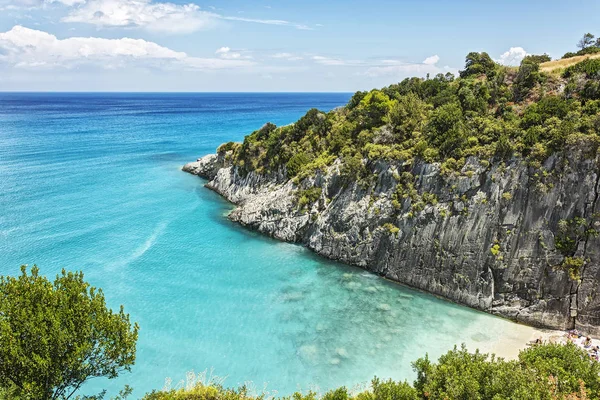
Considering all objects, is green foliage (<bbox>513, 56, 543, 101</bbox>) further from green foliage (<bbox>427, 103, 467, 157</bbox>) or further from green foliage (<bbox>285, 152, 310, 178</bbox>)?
green foliage (<bbox>285, 152, 310, 178</bbox>)

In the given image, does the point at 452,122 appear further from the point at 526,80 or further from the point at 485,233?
the point at 485,233

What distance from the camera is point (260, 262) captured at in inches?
1393

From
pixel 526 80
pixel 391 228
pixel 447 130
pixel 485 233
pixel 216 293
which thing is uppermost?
pixel 526 80

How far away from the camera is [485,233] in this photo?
27891mm

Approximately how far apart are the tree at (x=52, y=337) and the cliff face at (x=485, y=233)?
2316 cm

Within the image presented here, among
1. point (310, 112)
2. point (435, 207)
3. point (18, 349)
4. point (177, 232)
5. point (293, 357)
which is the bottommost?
point (293, 357)

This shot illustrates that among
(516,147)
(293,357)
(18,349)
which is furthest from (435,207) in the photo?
(18,349)

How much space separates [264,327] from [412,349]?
1057cm

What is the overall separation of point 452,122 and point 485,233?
36.0 ft

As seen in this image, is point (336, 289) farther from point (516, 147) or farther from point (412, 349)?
point (516, 147)

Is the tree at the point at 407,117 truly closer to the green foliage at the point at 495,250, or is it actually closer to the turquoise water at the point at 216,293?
the green foliage at the point at 495,250

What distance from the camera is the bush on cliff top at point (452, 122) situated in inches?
1098

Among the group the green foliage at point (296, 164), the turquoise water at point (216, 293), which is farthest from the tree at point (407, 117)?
the turquoise water at point (216, 293)

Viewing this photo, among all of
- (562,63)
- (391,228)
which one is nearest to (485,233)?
(391,228)
